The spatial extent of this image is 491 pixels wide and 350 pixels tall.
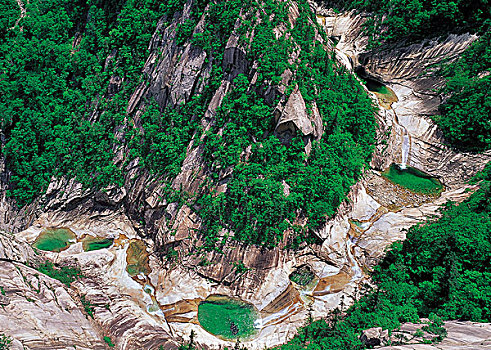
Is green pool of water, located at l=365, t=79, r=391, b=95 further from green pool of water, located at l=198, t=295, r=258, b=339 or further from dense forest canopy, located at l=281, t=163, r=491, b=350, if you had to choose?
green pool of water, located at l=198, t=295, r=258, b=339

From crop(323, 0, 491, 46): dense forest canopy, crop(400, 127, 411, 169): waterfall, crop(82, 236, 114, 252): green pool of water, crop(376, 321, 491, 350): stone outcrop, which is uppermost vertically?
crop(323, 0, 491, 46): dense forest canopy

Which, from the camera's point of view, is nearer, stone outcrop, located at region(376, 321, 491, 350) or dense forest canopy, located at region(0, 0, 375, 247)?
stone outcrop, located at region(376, 321, 491, 350)

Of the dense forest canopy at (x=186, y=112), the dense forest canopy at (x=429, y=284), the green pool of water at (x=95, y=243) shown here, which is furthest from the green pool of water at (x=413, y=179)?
the green pool of water at (x=95, y=243)

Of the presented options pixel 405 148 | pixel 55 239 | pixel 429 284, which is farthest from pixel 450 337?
pixel 55 239

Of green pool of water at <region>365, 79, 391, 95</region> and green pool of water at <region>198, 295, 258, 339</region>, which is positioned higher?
green pool of water at <region>365, 79, 391, 95</region>

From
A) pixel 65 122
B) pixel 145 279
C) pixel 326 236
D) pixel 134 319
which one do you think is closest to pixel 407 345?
pixel 326 236

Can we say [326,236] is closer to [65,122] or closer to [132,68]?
[132,68]

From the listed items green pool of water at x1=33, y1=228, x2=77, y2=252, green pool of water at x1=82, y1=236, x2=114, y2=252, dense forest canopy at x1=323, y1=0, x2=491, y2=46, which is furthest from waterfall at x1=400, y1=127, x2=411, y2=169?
green pool of water at x1=33, y1=228, x2=77, y2=252

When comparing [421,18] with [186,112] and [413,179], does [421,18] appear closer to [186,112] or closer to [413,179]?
[413,179]
